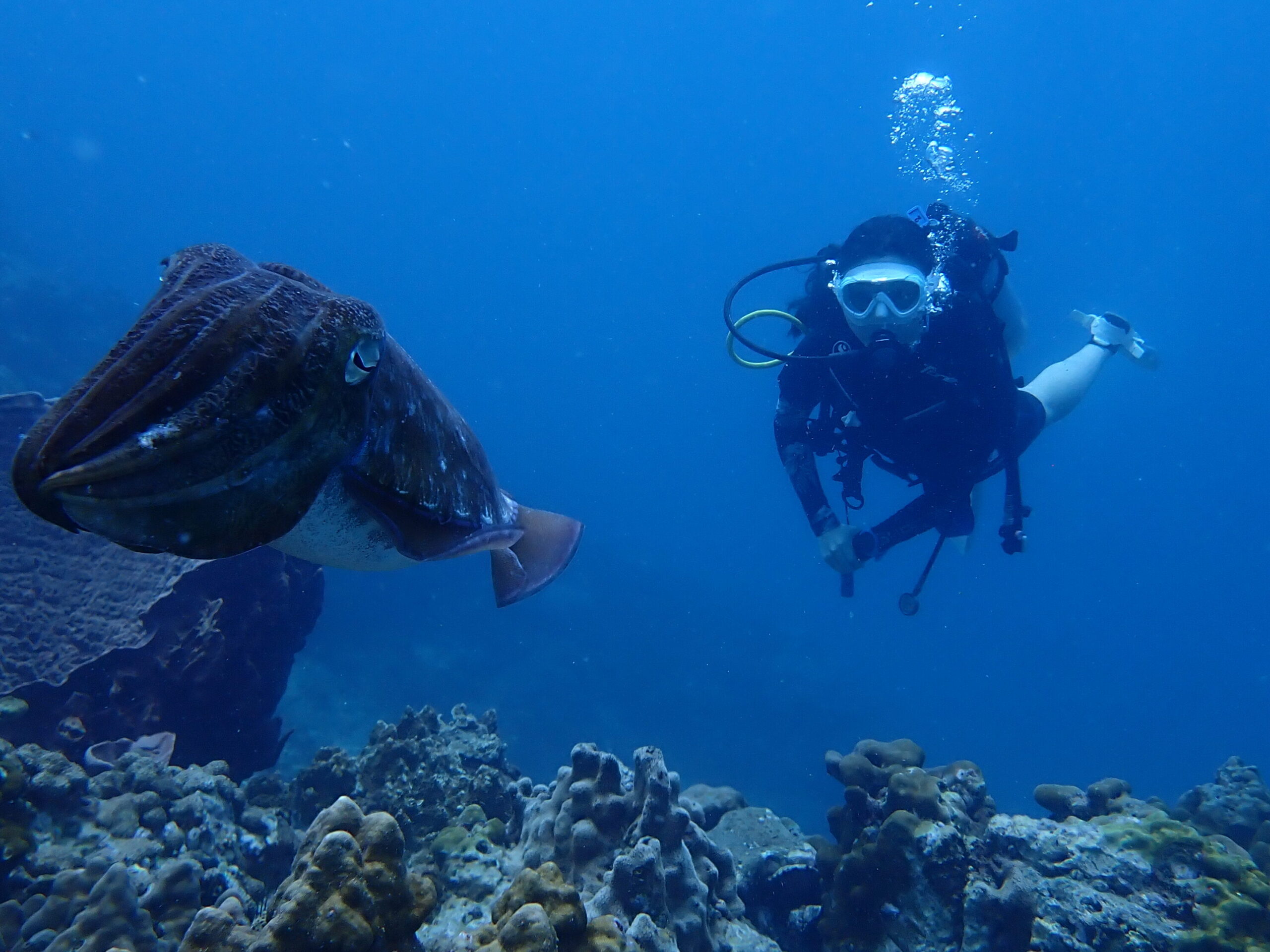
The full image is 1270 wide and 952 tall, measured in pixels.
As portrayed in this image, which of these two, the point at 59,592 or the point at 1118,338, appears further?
the point at 1118,338

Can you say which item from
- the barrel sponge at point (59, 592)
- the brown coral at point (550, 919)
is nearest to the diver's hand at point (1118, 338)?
the brown coral at point (550, 919)

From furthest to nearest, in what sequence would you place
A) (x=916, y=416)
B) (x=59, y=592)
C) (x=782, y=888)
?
(x=916, y=416) → (x=59, y=592) → (x=782, y=888)

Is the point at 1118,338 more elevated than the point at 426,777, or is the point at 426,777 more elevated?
the point at 1118,338

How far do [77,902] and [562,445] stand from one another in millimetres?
113319

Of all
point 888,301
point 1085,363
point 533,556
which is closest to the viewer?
point 533,556

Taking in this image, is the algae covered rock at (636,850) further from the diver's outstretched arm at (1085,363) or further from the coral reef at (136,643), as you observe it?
the diver's outstretched arm at (1085,363)

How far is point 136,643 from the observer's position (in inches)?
256

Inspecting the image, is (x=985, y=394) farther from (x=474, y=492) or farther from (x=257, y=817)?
(x=257, y=817)

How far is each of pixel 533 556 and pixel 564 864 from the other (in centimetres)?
274

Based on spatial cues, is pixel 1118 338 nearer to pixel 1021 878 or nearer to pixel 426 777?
pixel 1021 878

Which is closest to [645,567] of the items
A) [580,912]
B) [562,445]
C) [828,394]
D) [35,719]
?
[828,394]

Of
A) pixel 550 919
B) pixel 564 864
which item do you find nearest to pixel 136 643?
pixel 564 864

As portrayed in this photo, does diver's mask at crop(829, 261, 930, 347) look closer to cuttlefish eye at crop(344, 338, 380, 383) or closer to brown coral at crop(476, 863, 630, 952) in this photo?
brown coral at crop(476, 863, 630, 952)

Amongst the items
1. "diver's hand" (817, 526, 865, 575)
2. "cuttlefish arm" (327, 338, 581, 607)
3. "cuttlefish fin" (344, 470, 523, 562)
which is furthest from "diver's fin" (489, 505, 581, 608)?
"diver's hand" (817, 526, 865, 575)
